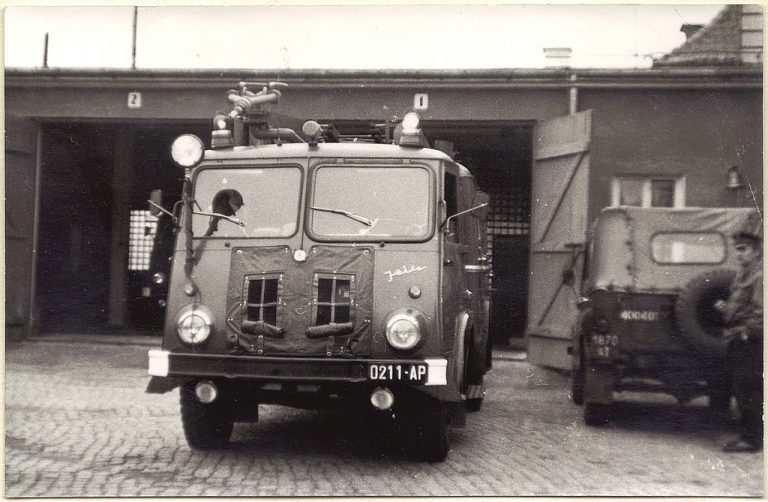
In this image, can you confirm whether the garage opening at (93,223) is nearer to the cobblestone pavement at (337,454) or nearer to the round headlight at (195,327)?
the cobblestone pavement at (337,454)

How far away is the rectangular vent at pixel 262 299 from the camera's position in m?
5.67

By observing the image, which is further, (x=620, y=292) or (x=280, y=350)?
(x=620, y=292)

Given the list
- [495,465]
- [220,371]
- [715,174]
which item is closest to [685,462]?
[495,465]

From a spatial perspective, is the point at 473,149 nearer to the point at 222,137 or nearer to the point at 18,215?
the point at 222,137

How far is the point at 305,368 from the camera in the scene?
5.41m

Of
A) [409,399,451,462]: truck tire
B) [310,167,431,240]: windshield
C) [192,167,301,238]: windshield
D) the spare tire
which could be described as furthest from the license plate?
the spare tire

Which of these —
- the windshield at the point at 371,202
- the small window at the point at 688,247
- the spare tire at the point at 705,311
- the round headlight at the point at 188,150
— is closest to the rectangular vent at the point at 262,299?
the windshield at the point at 371,202

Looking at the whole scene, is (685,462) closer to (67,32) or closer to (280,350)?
(280,350)

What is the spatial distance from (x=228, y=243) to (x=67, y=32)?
2.46 meters

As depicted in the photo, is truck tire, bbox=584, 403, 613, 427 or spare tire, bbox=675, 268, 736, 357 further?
truck tire, bbox=584, 403, 613, 427

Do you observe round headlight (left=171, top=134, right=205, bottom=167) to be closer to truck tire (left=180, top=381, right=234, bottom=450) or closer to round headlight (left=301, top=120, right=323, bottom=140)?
round headlight (left=301, top=120, right=323, bottom=140)

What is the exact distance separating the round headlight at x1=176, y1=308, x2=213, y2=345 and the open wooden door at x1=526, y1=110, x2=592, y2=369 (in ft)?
15.6

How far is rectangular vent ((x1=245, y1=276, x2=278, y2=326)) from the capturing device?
567cm

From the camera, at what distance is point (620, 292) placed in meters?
7.21
